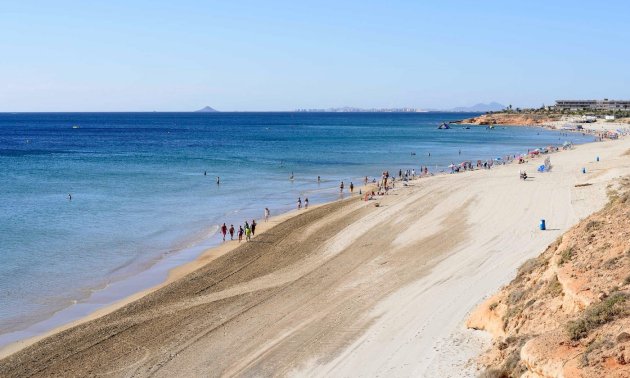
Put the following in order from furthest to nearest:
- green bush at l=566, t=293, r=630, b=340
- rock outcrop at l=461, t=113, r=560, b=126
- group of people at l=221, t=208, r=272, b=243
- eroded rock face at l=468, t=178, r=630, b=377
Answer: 1. rock outcrop at l=461, t=113, r=560, b=126
2. group of people at l=221, t=208, r=272, b=243
3. green bush at l=566, t=293, r=630, b=340
4. eroded rock face at l=468, t=178, r=630, b=377

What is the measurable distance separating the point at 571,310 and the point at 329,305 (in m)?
8.52

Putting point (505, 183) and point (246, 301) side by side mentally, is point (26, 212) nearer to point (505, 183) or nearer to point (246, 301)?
point (246, 301)

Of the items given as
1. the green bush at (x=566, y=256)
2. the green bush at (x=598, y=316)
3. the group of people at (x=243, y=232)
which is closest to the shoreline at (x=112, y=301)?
the group of people at (x=243, y=232)

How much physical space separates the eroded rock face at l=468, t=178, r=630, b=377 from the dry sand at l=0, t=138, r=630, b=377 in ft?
4.03

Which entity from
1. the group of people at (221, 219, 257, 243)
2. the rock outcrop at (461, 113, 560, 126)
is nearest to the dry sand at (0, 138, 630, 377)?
the group of people at (221, 219, 257, 243)

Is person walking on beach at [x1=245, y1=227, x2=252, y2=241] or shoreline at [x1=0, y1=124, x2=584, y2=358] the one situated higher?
person walking on beach at [x1=245, y1=227, x2=252, y2=241]

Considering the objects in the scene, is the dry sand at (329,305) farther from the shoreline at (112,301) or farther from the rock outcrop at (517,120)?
the rock outcrop at (517,120)

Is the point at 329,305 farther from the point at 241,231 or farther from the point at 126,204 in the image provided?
the point at 126,204

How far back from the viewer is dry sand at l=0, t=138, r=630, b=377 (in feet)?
49.6

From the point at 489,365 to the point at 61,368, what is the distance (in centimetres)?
1053

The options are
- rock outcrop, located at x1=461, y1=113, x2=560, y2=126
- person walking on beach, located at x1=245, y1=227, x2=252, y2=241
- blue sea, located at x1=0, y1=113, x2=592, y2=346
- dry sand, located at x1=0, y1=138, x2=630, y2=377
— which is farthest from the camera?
rock outcrop, located at x1=461, y1=113, x2=560, y2=126

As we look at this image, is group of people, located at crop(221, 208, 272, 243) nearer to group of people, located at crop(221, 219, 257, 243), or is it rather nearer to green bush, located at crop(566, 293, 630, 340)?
group of people, located at crop(221, 219, 257, 243)

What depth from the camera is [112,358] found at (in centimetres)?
1611

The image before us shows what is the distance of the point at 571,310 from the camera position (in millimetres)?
11867
